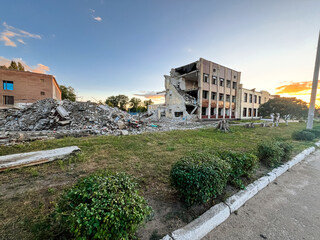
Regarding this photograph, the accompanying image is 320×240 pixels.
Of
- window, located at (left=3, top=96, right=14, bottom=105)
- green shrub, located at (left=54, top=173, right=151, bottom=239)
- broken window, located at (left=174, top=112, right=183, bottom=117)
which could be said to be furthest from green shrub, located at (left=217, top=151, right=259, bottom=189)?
window, located at (left=3, top=96, right=14, bottom=105)

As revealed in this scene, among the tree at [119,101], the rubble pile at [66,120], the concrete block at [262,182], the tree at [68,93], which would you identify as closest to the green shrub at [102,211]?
the concrete block at [262,182]

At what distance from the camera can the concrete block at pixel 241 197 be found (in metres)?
2.18

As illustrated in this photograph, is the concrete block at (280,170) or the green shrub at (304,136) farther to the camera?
the green shrub at (304,136)

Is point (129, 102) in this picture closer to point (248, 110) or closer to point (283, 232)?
point (248, 110)

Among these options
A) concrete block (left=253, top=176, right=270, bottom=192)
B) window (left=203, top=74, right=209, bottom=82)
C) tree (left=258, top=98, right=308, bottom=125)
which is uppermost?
window (left=203, top=74, right=209, bottom=82)

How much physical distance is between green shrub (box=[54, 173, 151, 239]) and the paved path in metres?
1.17

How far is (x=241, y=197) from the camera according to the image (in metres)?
2.35

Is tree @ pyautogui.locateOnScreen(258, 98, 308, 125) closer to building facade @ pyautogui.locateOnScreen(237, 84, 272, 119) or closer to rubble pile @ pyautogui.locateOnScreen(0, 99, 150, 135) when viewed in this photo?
building facade @ pyautogui.locateOnScreen(237, 84, 272, 119)

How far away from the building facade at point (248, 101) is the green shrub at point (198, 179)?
102 ft

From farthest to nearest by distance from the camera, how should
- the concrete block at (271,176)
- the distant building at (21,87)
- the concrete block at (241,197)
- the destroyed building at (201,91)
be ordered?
the distant building at (21,87)
the destroyed building at (201,91)
the concrete block at (271,176)
the concrete block at (241,197)

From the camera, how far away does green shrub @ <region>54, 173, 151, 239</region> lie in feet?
3.74

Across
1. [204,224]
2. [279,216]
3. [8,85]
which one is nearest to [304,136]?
[279,216]

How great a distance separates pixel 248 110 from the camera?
1235 inches

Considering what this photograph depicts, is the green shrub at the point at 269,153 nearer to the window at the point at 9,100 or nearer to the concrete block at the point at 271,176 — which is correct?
the concrete block at the point at 271,176
